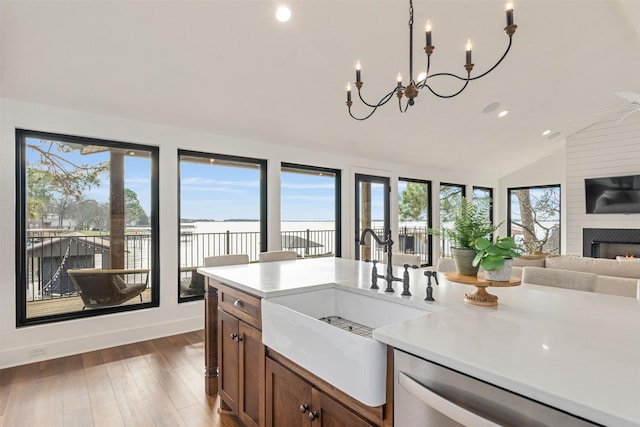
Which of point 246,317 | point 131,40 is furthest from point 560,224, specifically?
point 131,40

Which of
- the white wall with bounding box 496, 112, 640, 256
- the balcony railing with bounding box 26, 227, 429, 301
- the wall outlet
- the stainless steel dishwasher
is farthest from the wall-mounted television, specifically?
the wall outlet

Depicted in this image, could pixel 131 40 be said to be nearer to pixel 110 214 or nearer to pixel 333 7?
pixel 333 7

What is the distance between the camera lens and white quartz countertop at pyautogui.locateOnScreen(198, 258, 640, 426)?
73 cm

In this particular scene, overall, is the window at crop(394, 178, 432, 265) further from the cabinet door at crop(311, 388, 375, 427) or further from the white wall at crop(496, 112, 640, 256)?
the cabinet door at crop(311, 388, 375, 427)

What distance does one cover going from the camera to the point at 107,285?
3514 millimetres

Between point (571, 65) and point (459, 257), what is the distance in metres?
4.08

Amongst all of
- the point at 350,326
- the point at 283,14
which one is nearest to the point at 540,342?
the point at 350,326

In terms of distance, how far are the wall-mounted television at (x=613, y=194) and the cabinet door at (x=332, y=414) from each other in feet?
22.9

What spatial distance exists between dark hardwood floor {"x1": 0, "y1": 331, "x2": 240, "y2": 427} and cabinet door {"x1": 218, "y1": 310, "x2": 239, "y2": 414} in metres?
0.20

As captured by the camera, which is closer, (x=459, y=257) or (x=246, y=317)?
(x=459, y=257)

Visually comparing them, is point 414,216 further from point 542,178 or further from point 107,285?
point 107,285

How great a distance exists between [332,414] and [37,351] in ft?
10.5

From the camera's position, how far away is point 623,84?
478 cm

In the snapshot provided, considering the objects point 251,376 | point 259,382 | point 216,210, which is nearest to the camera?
point 259,382
